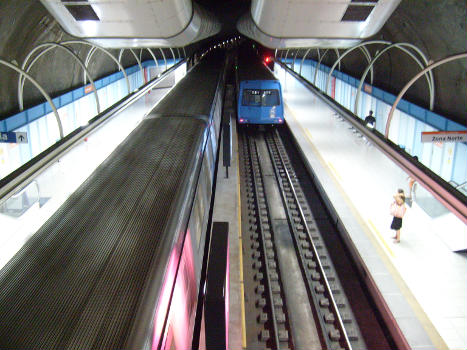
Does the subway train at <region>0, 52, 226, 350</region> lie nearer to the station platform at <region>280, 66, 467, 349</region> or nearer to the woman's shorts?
the station platform at <region>280, 66, 467, 349</region>

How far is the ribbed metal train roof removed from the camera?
7.40ft

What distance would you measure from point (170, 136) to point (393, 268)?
4.42m

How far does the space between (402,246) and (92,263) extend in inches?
266

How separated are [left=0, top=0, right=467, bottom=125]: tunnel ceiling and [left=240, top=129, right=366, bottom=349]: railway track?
14.5 ft

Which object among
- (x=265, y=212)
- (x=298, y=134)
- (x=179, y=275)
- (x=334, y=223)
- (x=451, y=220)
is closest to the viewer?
(x=179, y=275)

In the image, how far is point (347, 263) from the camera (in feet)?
25.4

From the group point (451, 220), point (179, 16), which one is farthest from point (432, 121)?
point (179, 16)

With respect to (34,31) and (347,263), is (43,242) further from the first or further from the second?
(34,31)

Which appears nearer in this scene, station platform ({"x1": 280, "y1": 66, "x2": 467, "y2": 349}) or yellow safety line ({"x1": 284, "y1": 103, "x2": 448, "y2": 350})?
yellow safety line ({"x1": 284, "y1": 103, "x2": 448, "y2": 350})

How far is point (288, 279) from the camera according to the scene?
7.34 meters

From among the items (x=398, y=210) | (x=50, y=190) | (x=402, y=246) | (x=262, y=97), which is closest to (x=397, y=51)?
(x=262, y=97)

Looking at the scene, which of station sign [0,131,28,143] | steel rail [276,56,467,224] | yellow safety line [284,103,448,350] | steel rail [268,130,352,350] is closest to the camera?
steel rail [276,56,467,224]

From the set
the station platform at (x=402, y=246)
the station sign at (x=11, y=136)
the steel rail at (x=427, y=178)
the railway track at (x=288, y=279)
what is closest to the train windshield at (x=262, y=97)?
the station platform at (x=402, y=246)

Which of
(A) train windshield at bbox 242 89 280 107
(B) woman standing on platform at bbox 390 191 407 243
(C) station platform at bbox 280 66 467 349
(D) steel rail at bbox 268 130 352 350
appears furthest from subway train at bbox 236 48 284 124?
(B) woman standing on platform at bbox 390 191 407 243
